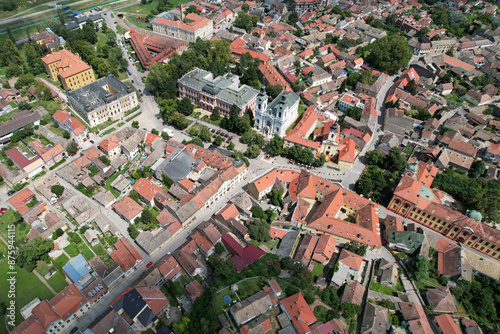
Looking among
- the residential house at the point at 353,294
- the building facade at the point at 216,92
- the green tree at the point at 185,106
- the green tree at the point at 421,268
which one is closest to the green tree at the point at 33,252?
the green tree at the point at 185,106

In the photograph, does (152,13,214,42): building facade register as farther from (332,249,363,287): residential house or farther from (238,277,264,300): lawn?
(332,249,363,287): residential house

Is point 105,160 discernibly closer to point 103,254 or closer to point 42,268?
point 103,254

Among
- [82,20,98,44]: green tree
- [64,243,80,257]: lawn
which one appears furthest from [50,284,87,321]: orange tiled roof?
[82,20,98,44]: green tree

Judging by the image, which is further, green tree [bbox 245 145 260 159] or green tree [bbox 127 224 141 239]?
green tree [bbox 245 145 260 159]

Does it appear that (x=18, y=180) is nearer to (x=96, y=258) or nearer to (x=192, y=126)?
(x=96, y=258)

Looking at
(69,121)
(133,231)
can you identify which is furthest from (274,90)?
(133,231)

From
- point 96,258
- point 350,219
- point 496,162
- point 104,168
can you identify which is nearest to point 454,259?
point 350,219

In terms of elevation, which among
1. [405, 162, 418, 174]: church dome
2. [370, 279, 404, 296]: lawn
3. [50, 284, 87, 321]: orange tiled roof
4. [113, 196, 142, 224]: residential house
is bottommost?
[370, 279, 404, 296]: lawn
